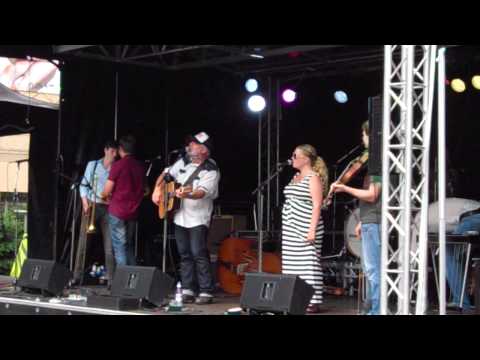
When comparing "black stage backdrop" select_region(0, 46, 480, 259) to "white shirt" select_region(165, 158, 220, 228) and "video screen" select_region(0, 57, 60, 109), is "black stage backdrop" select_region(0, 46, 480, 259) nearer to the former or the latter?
"video screen" select_region(0, 57, 60, 109)

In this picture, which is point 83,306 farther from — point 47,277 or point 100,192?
point 100,192

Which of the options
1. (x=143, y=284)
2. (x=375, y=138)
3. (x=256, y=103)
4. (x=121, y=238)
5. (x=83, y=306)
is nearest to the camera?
(x=375, y=138)

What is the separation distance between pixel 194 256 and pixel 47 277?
1618 mm

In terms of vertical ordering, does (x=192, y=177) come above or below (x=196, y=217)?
above

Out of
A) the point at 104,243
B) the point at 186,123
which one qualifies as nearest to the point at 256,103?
the point at 186,123

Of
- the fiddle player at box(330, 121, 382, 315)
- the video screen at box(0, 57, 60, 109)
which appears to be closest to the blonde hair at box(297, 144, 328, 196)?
the fiddle player at box(330, 121, 382, 315)

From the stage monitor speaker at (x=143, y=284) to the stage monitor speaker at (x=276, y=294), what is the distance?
3.44ft

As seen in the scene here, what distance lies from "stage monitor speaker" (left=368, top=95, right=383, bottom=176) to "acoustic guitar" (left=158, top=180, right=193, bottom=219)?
2513 mm

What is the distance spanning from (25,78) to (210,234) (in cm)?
300

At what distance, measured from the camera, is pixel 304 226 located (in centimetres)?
815

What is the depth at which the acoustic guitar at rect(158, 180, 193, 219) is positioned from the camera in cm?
884
